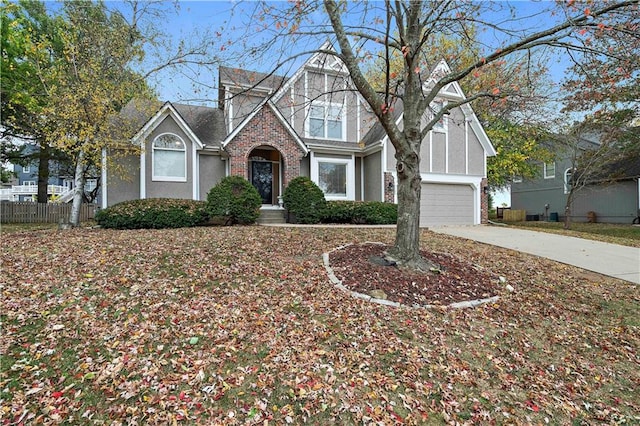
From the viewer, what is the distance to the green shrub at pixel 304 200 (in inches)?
493

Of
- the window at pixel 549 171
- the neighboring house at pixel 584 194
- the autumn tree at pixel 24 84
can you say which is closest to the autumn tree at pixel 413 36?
the autumn tree at pixel 24 84

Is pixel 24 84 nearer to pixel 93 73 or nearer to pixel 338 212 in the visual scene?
pixel 93 73

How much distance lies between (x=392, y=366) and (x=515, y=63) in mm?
7741

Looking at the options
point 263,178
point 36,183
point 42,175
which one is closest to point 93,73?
point 263,178

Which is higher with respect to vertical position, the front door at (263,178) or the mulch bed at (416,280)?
the front door at (263,178)

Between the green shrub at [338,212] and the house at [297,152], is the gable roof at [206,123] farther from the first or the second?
the green shrub at [338,212]

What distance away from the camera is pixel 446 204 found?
15.3 m

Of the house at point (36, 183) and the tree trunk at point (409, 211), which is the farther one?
the house at point (36, 183)

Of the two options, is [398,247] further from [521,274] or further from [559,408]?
[559,408]

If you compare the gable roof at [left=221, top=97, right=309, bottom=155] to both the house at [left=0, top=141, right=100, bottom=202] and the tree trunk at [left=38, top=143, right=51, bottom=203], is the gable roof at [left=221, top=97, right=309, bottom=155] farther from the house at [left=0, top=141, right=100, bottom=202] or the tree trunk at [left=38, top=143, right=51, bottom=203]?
the house at [left=0, top=141, right=100, bottom=202]

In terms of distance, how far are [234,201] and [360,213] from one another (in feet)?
16.8

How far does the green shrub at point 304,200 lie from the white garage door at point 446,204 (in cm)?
515

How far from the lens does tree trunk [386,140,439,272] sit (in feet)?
18.6

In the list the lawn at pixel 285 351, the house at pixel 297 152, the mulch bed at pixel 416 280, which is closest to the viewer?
the lawn at pixel 285 351
